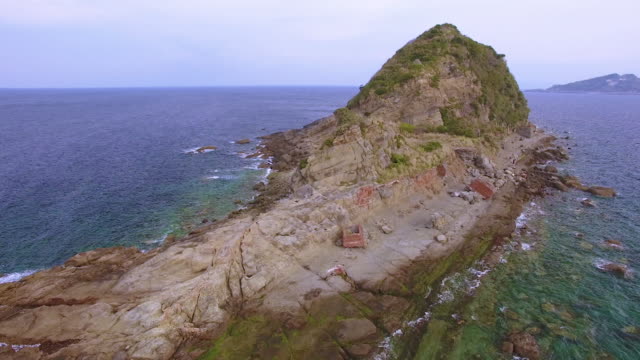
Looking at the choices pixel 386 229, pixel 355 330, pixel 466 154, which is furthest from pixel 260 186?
pixel 355 330

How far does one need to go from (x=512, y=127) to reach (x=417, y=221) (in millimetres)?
64372

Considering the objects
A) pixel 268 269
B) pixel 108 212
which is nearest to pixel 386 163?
pixel 268 269

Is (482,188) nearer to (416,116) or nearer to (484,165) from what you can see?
(484,165)

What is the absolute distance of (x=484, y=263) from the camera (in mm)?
36938

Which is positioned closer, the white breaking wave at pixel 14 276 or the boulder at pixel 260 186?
the white breaking wave at pixel 14 276

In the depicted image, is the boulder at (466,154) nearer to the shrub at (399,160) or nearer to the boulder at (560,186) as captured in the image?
the boulder at (560,186)

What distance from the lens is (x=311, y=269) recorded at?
34469 millimetres

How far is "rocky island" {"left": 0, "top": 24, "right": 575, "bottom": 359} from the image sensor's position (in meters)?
26.1

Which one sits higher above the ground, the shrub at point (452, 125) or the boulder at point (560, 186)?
the shrub at point (452, 125)

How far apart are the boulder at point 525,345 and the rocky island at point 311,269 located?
0.09 metres

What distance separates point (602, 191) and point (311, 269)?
5001 cm

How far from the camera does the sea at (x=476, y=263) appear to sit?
2777cm

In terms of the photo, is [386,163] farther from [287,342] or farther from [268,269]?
[287,342]

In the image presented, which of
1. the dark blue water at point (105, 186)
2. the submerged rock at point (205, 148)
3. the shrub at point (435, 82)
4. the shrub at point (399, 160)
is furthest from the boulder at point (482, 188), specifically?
the submerged rock at point (205, 148)
